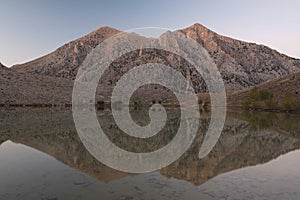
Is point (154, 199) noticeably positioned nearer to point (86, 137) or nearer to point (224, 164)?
point (224, 164)

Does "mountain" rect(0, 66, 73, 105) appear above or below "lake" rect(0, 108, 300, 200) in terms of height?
above

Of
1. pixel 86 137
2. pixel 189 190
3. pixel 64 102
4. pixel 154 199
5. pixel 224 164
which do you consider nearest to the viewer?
pixel 154 199

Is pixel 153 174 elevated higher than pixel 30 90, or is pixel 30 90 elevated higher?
pixel 30 90

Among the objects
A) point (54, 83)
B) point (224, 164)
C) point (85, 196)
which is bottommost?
point (85, 196)

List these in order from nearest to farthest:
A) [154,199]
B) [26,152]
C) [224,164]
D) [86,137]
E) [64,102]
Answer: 1. [154,199]
2. [224,164]
3. [26,152]
4. [86,137]
5. [64,102]

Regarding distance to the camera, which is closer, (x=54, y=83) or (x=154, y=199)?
(x=154, y=199)

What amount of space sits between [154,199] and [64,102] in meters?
145

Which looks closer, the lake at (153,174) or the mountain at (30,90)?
the lake at (153,174)

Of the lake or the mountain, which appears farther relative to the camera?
the mountain

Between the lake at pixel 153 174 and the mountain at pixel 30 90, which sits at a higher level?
the mountain at pixel 30 90

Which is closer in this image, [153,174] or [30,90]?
[153,174]

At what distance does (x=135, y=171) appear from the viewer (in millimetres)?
24219

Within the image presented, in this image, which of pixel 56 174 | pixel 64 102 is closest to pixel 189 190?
pixel 56 174

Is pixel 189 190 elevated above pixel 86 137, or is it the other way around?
pixel 86 137
